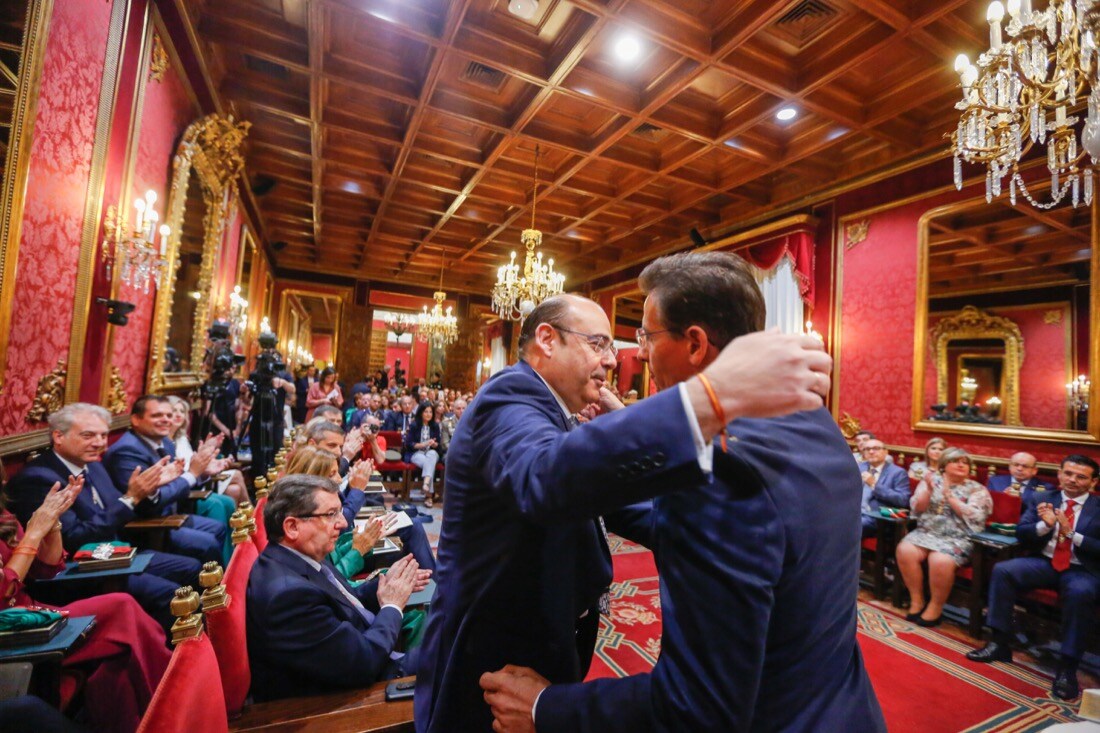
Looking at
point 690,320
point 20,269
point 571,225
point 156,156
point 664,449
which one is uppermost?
point 571,225

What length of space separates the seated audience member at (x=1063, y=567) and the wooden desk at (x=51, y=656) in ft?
14.7

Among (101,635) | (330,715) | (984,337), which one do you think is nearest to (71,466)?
(101,635)

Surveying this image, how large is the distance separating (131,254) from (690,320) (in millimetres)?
3728

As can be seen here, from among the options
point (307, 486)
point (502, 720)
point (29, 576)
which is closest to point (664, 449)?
point (502, 720)

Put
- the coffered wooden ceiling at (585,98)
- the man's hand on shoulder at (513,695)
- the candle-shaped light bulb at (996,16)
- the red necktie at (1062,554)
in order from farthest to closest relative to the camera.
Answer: the coffered wooden ceiling at (585,98)
the red necktie at (1062,554)
the candle-shaped light bulb at (996,16)
the man's hand on shoulder at (513,695)

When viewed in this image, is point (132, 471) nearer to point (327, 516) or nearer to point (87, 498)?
point (87, 498)

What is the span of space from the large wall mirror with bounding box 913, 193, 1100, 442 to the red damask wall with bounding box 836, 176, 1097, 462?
0.09 m

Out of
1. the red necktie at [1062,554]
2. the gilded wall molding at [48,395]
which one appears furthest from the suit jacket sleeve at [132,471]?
the red necktie at [1062,554]

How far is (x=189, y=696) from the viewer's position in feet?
3.04

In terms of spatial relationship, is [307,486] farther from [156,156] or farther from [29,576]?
[156,156]

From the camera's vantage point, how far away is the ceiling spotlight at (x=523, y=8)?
3585 mm

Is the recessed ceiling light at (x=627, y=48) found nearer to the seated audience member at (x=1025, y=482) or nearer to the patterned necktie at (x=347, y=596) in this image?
the patterned necktie at (x=347, y=596)

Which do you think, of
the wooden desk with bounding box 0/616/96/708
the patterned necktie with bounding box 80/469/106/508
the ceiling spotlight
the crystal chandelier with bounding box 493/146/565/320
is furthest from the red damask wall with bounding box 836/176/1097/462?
the patterned necktie with bounding box 80/469/106/508

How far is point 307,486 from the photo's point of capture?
1.83 meters
